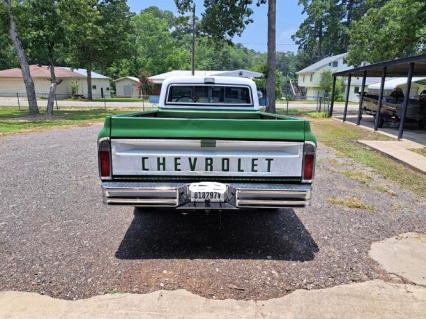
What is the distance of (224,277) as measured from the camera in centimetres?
355

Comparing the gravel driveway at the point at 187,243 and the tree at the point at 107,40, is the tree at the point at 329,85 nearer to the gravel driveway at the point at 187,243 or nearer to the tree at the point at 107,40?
the tree at the point at 107,40

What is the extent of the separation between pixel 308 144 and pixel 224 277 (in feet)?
5.10

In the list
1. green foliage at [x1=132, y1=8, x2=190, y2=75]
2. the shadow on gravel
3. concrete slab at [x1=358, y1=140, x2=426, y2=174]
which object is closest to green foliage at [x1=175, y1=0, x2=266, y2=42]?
concrete slab at [x1=358, y1=140, x2=426, y2=174]

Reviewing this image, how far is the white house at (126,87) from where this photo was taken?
5657cm

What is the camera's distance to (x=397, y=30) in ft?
64.2

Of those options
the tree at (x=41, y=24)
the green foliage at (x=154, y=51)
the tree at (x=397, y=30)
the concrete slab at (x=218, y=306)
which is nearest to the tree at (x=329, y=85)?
the tree at (x=397, y=30)

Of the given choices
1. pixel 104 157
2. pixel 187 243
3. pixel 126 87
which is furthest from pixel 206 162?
pixel 126 87

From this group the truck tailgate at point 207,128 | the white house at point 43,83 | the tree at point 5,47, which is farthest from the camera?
the white house at point 43,83

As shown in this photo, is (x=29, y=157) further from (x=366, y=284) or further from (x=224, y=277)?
(x=366, y=284)

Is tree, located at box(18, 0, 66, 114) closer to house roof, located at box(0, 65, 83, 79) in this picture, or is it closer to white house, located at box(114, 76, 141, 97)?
house roof, located at box(0, 65, 83, 79)

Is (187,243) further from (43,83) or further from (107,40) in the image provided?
(43,83)

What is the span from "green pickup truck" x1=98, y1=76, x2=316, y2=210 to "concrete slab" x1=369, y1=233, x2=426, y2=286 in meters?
1.15

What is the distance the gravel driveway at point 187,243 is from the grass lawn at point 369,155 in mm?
924

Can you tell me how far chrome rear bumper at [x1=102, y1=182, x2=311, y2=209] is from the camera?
3.68 metres
